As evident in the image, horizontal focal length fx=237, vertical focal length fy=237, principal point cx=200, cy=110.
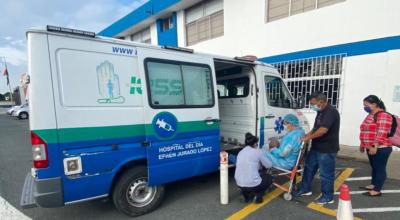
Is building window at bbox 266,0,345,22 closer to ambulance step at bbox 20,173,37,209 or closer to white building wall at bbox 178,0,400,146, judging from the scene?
white building wall at bbox 178,0,400,146

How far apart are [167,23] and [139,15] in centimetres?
215

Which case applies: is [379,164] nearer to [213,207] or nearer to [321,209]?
[321,209]

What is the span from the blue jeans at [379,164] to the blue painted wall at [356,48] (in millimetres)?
4259

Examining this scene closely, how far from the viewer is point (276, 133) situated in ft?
17.0

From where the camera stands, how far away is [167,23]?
15.3 metres

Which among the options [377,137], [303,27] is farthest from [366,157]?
[303,27]

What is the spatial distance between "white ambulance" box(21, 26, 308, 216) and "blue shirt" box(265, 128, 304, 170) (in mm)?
1069

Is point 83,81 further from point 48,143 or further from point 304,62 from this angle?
point 304,62

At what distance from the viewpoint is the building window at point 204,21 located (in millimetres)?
11727

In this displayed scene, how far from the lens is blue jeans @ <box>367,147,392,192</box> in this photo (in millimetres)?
3859

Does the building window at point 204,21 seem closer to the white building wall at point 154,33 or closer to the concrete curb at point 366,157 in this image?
the white building wall at point 154,33

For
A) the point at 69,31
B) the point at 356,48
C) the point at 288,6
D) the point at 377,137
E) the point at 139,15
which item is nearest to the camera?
the point at 69,31

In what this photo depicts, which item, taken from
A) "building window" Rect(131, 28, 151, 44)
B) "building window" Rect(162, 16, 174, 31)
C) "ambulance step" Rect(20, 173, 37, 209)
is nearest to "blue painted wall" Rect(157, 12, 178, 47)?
"building window" Rect(162, 16, 174, 31)

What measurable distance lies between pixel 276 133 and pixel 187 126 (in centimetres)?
239
